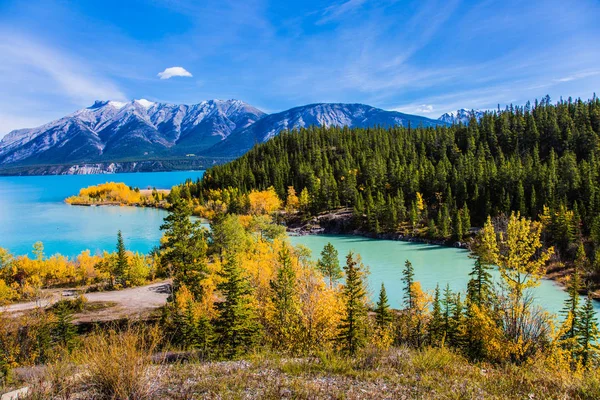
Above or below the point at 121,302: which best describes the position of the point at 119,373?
above

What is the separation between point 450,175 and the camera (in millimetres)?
97375

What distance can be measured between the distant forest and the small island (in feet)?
82.6

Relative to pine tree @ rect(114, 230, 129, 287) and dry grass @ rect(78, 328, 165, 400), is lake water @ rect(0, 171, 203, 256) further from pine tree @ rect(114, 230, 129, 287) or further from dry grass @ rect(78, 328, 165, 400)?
dry grass @ rect(78, 328, 165, 400)

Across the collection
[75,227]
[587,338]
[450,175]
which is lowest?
[587,338]

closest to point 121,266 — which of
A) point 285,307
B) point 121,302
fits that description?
point 121,302

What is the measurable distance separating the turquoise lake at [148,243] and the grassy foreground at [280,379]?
36.5 metres

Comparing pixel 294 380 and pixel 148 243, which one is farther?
pixel 148 243

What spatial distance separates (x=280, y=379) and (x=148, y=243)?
90.3 meters

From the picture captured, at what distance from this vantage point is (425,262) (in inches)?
2576

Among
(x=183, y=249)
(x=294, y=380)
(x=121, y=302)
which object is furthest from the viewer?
(x=121, y=302)

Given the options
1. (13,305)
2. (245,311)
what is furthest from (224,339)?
(13,305)

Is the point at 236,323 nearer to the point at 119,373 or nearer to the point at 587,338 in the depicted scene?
the point at 119,373

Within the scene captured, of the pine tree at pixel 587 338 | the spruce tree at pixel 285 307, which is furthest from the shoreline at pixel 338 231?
the spruce tree at pixel 285 307

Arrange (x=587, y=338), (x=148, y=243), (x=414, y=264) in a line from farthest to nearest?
(x=148, y=243) → (x=414, y=264) → (x=587, y=338)
